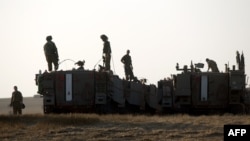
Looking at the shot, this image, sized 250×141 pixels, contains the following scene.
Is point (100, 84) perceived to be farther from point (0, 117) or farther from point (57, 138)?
point (57, 138)

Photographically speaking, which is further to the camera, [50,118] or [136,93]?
[136,93]

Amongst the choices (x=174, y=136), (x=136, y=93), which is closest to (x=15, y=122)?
(x=174, y=136)

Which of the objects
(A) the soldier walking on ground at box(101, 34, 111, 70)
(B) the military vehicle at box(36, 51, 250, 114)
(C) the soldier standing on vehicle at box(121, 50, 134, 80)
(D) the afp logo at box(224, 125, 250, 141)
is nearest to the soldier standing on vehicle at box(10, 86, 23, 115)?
(B) the military vehicle at box(36, 51, 250, 114)

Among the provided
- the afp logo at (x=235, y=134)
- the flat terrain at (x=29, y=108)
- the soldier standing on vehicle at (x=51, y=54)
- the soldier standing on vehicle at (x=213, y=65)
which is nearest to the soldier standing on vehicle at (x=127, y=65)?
the soldier standing on vehicle at (x=213, y=65)

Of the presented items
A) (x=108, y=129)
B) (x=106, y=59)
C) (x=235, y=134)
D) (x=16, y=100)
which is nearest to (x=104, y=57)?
(x=106, y=59)

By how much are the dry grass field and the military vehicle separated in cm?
273

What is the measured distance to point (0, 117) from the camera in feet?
67.5

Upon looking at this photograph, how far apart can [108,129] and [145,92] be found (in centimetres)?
1074

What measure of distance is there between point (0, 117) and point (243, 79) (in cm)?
962

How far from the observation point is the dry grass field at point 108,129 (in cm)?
1488

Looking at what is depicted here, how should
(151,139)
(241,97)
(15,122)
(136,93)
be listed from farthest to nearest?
(136,93) < (241,97) < (15,122) < (151,139)

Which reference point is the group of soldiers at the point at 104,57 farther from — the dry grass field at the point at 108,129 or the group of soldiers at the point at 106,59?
the dry grass field at the point at 108,129

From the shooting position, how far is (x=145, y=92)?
88.9 feet

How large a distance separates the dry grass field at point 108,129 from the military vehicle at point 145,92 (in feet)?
8.96
